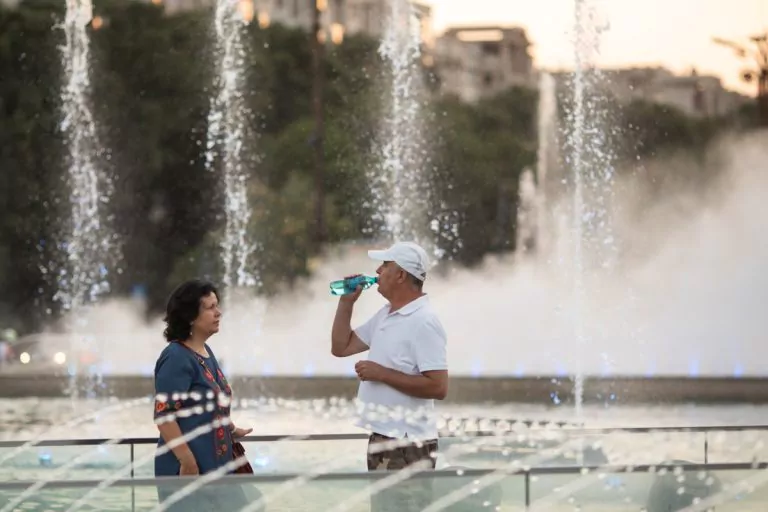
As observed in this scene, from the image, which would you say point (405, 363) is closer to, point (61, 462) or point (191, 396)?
point (191, 396)

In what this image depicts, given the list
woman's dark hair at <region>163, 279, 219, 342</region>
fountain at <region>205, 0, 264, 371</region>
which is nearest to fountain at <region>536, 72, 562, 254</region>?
fountain at <region>205, 0, 264, 371</region>

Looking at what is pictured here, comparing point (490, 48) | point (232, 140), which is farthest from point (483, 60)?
point (232, 140)

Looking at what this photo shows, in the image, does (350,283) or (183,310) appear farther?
(350,283)

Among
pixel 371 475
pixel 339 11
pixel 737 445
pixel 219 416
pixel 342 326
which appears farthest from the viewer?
pixel 339 11

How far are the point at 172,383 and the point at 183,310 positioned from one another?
253 mm

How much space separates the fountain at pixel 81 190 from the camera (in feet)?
86.5

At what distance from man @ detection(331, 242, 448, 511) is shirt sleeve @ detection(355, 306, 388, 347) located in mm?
55

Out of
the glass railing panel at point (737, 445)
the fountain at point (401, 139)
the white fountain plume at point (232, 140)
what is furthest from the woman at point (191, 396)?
the white fountain plume at point (232, 140)

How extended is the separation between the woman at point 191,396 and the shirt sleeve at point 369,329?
546 mm

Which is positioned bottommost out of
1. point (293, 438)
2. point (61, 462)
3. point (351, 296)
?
point (61, 462)

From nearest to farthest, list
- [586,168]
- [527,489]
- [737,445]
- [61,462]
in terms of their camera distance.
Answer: [527,489] < [737,445] < [61,462] < [586,168]

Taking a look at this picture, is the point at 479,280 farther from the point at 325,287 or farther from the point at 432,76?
the point at 432,76

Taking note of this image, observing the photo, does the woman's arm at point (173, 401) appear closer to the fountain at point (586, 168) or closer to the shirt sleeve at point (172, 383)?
the shirt sleeve at point (172, 383)

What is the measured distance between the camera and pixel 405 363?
17.8 ft
